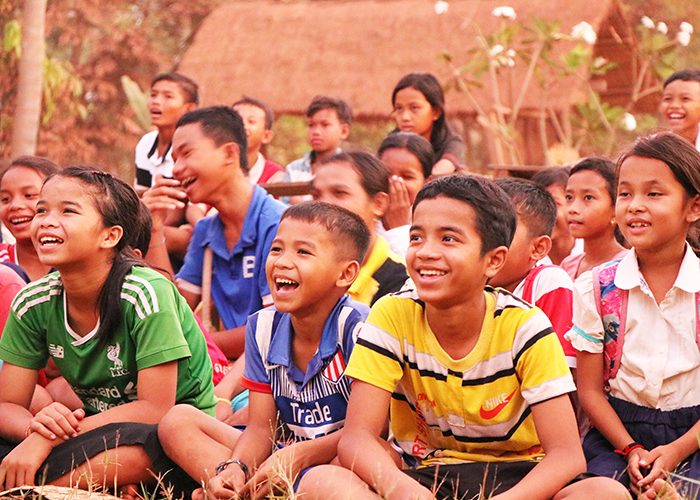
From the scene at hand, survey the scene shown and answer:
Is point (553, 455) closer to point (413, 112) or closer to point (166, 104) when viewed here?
point (413, 112)

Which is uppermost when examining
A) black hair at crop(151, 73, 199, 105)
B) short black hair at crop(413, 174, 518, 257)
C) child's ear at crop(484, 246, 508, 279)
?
black hair at crop(151, 73, 199, 105)

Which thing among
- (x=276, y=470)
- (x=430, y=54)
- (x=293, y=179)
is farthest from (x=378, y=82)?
(x=276, y=470)

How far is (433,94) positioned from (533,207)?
2882 millimetres

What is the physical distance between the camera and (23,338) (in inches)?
124

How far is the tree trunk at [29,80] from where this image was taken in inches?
340

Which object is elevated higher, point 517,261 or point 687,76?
point 687,76

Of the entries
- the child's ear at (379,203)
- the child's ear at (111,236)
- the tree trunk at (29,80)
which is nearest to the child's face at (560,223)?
the child's ear at (379,203)

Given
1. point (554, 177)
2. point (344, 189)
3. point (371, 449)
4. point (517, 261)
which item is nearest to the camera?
point (371, 449)

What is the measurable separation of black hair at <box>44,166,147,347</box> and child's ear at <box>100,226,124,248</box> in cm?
2

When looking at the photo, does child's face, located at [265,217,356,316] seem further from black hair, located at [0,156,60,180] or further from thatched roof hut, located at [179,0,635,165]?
thatched roof hut, located at [179,0,635,165]

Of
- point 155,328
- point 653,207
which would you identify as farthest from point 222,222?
point 653,207

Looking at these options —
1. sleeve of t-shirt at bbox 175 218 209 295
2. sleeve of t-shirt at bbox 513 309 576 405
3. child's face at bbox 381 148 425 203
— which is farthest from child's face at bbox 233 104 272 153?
sleeve of t-shirt at bbox 513 309 576 405

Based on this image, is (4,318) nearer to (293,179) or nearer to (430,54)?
(293,179)

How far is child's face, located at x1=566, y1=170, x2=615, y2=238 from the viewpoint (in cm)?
398
